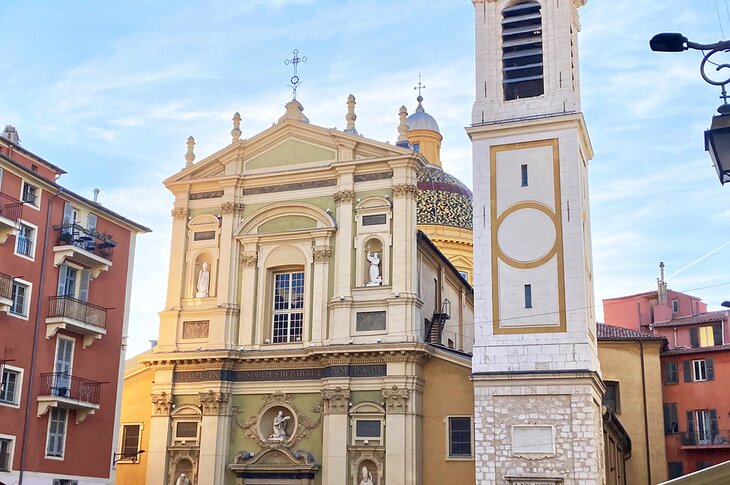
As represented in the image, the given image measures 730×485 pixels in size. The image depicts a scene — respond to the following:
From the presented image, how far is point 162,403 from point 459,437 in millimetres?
9954

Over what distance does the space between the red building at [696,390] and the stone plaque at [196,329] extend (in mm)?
21332

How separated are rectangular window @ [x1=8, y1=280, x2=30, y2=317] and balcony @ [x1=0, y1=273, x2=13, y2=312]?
1.58 feet

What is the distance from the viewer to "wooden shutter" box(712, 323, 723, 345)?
142ft

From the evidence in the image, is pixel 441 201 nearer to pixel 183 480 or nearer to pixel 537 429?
pixel 183 480

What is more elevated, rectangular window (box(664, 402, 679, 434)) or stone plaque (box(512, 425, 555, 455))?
rectangular window (box(664, 402, 679, 434))

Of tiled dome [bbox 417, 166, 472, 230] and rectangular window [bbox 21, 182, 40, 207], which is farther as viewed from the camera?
tiled dome [bbox 417, 166, 472, 230]

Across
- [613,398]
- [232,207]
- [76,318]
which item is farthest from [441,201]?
[76,318]

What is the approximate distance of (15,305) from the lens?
23938 mm

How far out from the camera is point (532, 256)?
1090 inches

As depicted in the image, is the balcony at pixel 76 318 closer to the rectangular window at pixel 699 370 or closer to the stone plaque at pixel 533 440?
the stone plaque at pixel 533 440

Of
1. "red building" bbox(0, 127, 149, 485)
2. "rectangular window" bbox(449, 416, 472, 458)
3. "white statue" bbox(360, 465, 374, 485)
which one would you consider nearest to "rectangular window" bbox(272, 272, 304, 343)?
"white statue" bbox(360, 465, 374, 485)

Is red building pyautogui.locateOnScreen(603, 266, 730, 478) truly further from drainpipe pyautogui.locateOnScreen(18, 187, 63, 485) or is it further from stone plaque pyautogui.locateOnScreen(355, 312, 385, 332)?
drainpipe pyautogui.locateOnScreen(18, 187, 63, 485)

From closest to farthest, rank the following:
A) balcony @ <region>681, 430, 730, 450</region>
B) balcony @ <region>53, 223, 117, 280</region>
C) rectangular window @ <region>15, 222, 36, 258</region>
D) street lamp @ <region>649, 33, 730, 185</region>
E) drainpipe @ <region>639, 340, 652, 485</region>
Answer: street lamp @ <region>649, 33, 730, 185</region> < rectangular window @ <region>15, 222, 36, 258</region> < balcony @ <region>53, 223, 117, 280</region> < balcony @ <region>681, 430, 730, 450</region> < drainpipe @ <region>639, 340, 652, 485</region>

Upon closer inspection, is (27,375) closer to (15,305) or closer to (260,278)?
(15,305)
